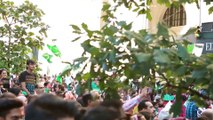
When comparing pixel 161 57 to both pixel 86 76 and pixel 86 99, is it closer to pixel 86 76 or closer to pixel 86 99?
pixel 86 76

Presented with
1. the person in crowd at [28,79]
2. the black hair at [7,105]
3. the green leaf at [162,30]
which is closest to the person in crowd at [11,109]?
the black hair at [7,105]

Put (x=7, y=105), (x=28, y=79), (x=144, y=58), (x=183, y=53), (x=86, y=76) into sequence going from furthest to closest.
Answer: (x=28, y=79) < (x=7, y=105) < (x=86, y=76) < (x=183, y=53) < (x=144, y=58)

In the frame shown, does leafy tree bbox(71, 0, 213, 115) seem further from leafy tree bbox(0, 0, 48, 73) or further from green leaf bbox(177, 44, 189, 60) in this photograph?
leafy tree bbox(0, 0, 48, 73)

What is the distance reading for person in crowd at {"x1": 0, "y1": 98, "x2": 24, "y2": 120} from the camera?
12.4 ft

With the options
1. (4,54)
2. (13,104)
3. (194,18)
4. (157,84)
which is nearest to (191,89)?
(157,84)

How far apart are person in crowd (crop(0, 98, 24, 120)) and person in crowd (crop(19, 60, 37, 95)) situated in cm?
504

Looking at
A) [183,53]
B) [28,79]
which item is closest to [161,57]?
[183,53]

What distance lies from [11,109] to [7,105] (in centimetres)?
4

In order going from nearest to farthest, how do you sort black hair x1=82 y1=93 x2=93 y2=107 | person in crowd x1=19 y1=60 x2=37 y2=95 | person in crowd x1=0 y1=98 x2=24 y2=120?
1. person in crowd x1=0 y1=98 x2=24 y2=120
2. black hair x1=82 y1=93 x2=93 y2=107
3. person in crowd x1=19 y1=60 x2=37 y2=95

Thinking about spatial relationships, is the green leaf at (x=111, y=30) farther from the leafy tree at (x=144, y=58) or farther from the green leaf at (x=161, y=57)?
the green leaf at (x=161, y=57)

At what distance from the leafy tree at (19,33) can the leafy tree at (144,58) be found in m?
7.70

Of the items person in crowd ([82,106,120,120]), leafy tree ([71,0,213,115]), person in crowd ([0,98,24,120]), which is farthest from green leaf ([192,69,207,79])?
person in crowd ([0,98,24,120])

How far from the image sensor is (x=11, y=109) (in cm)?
384

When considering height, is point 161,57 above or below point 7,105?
above
